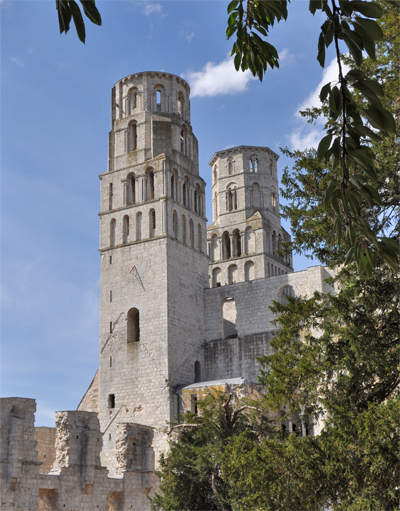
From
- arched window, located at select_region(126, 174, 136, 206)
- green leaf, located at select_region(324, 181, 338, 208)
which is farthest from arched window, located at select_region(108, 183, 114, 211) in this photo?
green leaf, located at select_region(324, 181, 338, 208)

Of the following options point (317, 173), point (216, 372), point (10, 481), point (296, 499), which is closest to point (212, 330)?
point (216, 372)

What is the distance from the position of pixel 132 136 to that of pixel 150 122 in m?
1.41

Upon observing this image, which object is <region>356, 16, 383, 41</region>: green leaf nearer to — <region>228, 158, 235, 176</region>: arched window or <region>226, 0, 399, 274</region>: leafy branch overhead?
<region>226, 0, 399, 274</region>: leafy branch overhead

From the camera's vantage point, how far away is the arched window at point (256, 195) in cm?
4711

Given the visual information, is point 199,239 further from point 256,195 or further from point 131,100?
point 256,195

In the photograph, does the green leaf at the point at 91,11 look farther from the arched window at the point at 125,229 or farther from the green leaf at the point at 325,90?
the arched window at the point at 125,229

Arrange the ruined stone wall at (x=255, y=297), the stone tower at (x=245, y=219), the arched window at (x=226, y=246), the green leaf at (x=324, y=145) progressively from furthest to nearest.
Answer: the arched window at (x=226, y=246)
the stone tower at (x=245, y=219)
the ruined stone wall at (x=255, y=297)
the green leaf at (x=324, y=145)

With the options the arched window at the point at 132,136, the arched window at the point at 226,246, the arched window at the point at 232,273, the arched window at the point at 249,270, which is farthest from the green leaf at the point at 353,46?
the arched window at the point at 226,246

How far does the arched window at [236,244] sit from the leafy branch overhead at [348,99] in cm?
4124

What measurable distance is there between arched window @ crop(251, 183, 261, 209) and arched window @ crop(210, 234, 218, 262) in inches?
145

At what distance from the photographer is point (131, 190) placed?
35344 mm

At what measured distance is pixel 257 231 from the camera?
44.3m

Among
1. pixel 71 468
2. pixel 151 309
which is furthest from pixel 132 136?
pixel 71 468

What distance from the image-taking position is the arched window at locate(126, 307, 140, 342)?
3224 cm
